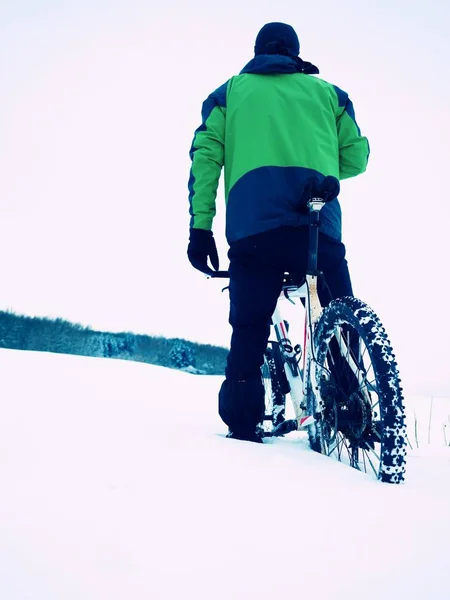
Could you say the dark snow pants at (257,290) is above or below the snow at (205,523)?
above

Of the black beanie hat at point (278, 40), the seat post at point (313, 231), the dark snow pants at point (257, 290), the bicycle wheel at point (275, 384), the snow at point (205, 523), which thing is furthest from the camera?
the bicycle wheel at point (275, 384)

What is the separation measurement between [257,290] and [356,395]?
0.68 m

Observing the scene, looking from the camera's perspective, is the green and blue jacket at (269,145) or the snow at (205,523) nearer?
the snow at (205,523)

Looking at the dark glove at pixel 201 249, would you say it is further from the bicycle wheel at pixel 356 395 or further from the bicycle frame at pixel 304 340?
the bicycle wheel at pixel 356 395

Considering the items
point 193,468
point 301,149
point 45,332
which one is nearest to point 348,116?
point 301,149

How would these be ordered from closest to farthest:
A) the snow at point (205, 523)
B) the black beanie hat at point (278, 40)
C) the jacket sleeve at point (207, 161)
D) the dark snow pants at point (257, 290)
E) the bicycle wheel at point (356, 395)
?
the snow at point (205, 523)
the bicycle wheel at point (356, 395)
the dark snow pants at point (257, 290)
the jacket sleeve at point (207, 161)
the black beanie hat at point (278, 40)

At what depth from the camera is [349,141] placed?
249cm

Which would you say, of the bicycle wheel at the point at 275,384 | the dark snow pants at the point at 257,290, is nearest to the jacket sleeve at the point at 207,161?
the dark snow pants at the point at 257,290

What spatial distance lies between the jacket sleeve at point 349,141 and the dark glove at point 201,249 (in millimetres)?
870

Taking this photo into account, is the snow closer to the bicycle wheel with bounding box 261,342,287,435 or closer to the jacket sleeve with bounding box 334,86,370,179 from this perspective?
the bicycle wheel with bounding box 261,342,287,435

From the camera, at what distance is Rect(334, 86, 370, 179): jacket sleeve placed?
8.08 feet

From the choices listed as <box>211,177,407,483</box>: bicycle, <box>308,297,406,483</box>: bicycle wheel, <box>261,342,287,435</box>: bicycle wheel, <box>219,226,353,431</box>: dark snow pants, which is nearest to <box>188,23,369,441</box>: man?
<box>219,226,353,431</box>: dark snow pants

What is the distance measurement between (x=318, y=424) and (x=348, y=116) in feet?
5.28

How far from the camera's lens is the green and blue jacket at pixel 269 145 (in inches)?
84.4
